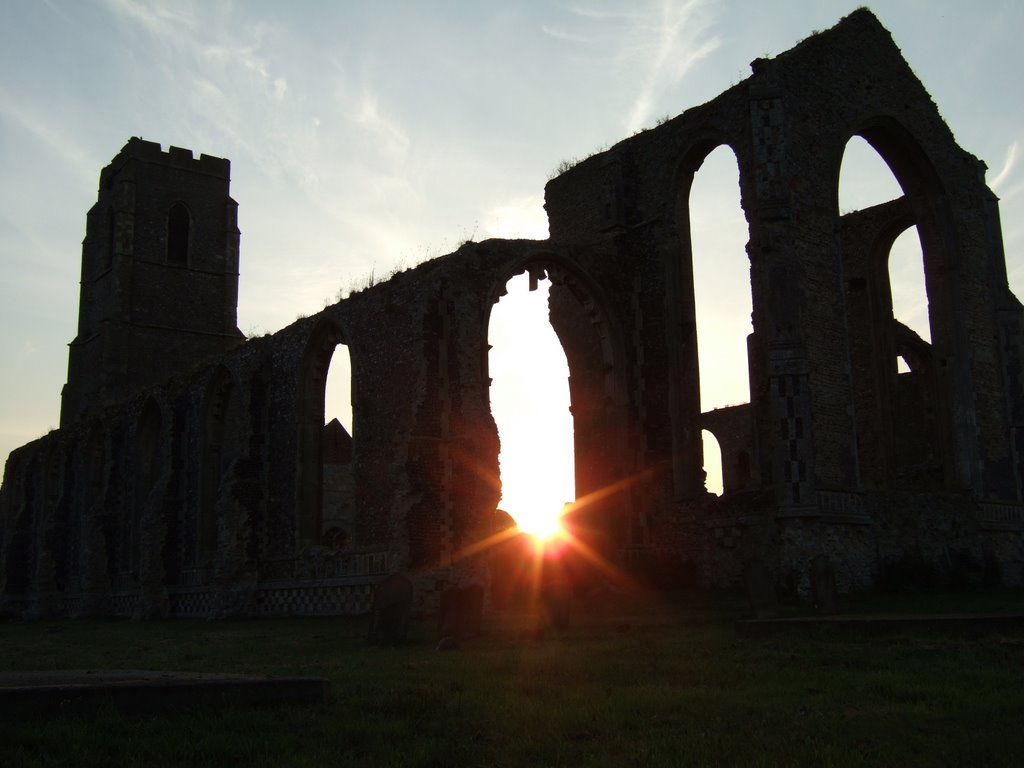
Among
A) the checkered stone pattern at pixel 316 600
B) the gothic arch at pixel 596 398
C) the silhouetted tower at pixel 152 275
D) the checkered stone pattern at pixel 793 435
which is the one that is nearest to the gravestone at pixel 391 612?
the checkered stone pattern at pixel 316 600

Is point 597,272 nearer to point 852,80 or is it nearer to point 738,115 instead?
point 738,115

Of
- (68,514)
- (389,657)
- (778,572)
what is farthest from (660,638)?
(68,514)

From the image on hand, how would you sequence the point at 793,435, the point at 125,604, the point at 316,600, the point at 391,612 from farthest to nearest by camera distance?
the point at 125,604 < the point at 316,600 < the point at 793,435 < the point at 391,612

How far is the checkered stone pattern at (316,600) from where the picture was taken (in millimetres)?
18891

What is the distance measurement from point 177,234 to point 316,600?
24.0 meters

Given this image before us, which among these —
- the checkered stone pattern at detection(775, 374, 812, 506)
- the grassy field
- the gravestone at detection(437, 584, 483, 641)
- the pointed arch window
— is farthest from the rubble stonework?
the pointed arch window

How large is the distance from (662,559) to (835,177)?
24.2ft

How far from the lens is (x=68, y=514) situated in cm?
3197

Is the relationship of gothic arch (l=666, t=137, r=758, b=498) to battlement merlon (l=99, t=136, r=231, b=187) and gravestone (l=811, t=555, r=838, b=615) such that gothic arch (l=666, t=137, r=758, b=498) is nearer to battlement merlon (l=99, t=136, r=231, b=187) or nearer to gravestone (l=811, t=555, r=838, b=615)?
gravestone (l=811, t=555, r=838, b=615)

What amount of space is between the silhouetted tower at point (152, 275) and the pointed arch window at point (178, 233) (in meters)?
0.04

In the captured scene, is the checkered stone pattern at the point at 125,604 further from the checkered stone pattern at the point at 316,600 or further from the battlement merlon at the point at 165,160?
the battlement merlon at the point at 165,160

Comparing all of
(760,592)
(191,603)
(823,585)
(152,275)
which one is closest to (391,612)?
(760,592)

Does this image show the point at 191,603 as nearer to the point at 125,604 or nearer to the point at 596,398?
the point at 125,604

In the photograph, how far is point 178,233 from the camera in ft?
132
